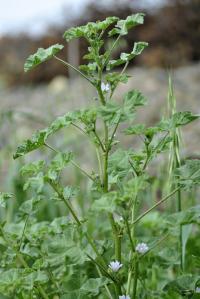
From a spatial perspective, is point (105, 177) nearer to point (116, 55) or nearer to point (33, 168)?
point (33, 168)

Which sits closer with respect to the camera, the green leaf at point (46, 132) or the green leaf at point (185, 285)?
the green leaf at point (46, 132)

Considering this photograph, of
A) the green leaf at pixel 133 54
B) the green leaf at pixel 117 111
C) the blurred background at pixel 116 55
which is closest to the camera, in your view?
the green leaf at pixel 117 111

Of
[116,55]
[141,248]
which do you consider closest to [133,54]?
[141,248]

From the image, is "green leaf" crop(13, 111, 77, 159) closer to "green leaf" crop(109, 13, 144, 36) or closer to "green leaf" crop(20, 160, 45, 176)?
"green leaf" crop(20, 160, 45, 176)

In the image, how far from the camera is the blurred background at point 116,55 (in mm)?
4915

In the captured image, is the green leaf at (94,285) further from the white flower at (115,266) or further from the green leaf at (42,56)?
the green leaf at (42,56)

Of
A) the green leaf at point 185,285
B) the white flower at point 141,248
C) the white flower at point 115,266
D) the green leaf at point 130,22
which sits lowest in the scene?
the green leaf at point 185,285

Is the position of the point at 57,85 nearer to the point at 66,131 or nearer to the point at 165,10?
the point at 165,10

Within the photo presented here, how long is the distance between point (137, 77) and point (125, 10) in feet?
6.56

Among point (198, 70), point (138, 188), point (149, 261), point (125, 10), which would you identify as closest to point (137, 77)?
point (198, 70)

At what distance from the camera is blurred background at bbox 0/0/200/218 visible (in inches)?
193

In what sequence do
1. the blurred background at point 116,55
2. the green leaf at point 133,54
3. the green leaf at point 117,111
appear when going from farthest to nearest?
the blurred background at point 116,55 < the green leaf at point 133,54 < the green leaf at point 117,111

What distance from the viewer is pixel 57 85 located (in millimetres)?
6602

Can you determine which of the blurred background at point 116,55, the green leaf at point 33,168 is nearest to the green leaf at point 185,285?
the green leaf at point 33,168
